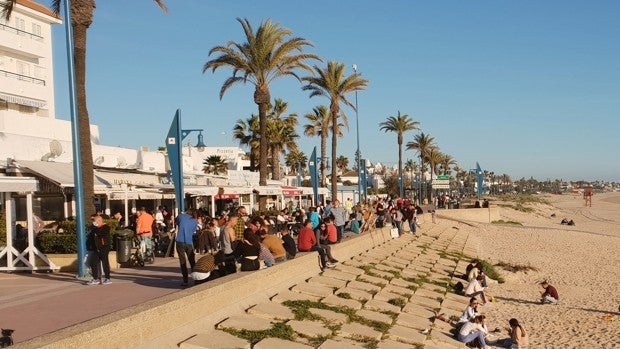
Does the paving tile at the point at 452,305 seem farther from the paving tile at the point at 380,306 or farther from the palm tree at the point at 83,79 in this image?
the palm tree at the point at 83,79

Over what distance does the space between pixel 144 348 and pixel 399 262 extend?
48.2 feet

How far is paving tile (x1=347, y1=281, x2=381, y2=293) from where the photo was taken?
14172 millimetres

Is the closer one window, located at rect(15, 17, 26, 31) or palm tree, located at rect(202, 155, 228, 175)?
window, located at rect(15, 17, 26, 31)

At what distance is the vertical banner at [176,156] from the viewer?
1534cm

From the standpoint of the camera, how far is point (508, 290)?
2222 centimetres

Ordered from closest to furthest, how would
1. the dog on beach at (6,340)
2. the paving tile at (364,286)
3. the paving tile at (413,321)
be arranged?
1. the dog on beach at (6,340)
2. the paving tile at (413,321)
3. the paving tile at (364,286)

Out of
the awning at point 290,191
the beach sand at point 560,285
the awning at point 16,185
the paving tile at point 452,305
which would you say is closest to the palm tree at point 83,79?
the awning at point 16,185

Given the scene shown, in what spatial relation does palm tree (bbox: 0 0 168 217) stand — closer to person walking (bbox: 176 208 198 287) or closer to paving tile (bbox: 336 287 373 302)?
person walking (bbox: 176 208 198 287)

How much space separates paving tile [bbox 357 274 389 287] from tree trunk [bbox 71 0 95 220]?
7490 mm

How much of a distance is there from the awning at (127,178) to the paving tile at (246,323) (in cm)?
1265

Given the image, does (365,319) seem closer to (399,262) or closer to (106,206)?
(399,262)

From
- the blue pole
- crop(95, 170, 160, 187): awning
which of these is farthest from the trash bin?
crop(95, 170, 160, 187): awning

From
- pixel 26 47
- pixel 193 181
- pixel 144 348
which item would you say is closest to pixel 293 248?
pixel 144 348

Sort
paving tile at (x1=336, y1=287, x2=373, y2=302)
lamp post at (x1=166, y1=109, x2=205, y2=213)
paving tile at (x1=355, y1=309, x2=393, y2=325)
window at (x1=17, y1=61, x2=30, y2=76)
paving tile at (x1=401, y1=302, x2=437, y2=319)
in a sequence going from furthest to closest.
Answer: window at (x1=17, y1=61, x2=30, y2=76), lamp post at (x1=166, y1=109, x2=205, y2=213), paving tile at (x1=401, y1=302, x2=437, y2=319), paving tile at (x1=336, y1=287, x2=373, y2=302), paving tile at (x1=355, y1=309, x2=393, y2=325)
